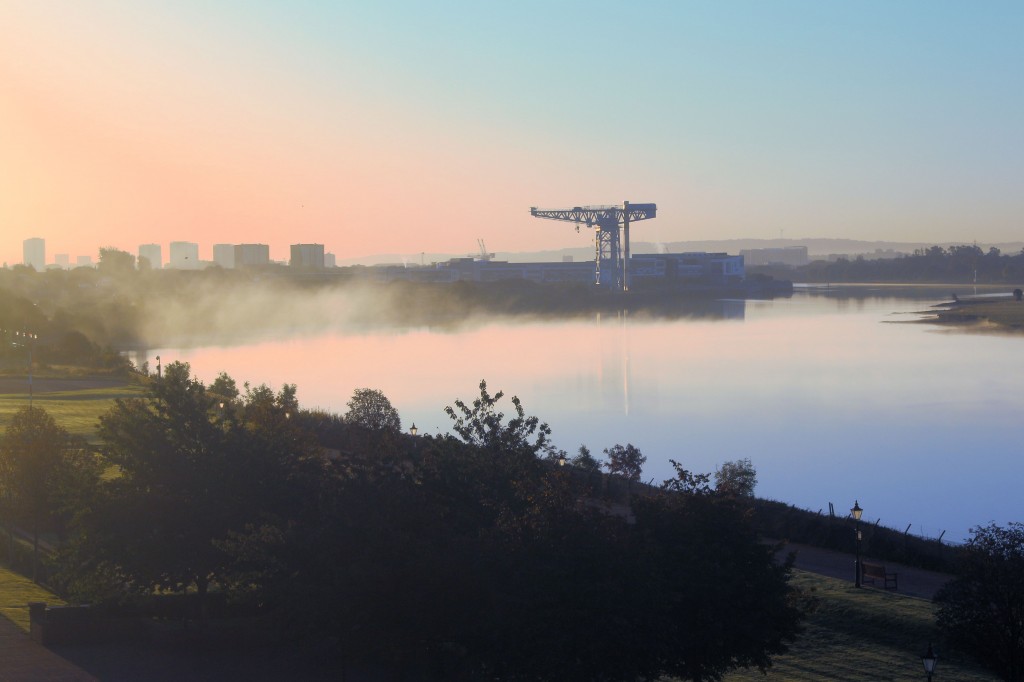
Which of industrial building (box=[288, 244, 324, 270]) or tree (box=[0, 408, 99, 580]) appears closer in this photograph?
tree (box=[0, 408, 99, 580])

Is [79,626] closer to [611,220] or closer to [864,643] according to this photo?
[864,643]

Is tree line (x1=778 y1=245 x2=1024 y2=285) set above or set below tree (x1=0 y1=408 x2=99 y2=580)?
above

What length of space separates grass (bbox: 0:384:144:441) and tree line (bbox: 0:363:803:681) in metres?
10.3

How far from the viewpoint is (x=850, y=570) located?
41.9 feet

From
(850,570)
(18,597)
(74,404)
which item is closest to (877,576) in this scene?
→ (850,570)

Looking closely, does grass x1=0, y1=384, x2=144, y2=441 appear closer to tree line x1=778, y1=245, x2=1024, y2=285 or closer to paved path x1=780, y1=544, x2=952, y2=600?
paved path x1=780, y1=544, x2=952, y2=600

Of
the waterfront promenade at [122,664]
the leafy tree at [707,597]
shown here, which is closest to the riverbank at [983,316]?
the leafy tree at [707,597]

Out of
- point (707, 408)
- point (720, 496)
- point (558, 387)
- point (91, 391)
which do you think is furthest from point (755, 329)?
point (720, 496)

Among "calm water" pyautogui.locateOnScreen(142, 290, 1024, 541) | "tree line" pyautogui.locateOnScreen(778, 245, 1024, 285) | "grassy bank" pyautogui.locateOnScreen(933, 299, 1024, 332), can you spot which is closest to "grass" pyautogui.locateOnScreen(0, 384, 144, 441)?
"calm water" pyautogui.locateOnScreen(142, 290, 1024, 541)

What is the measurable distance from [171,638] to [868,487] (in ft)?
43.7

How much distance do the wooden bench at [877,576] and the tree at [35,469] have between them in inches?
337

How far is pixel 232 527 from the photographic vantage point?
10281 mm

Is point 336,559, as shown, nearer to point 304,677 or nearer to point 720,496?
A: point 304,677

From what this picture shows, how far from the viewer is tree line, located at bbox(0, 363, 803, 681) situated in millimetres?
7844
